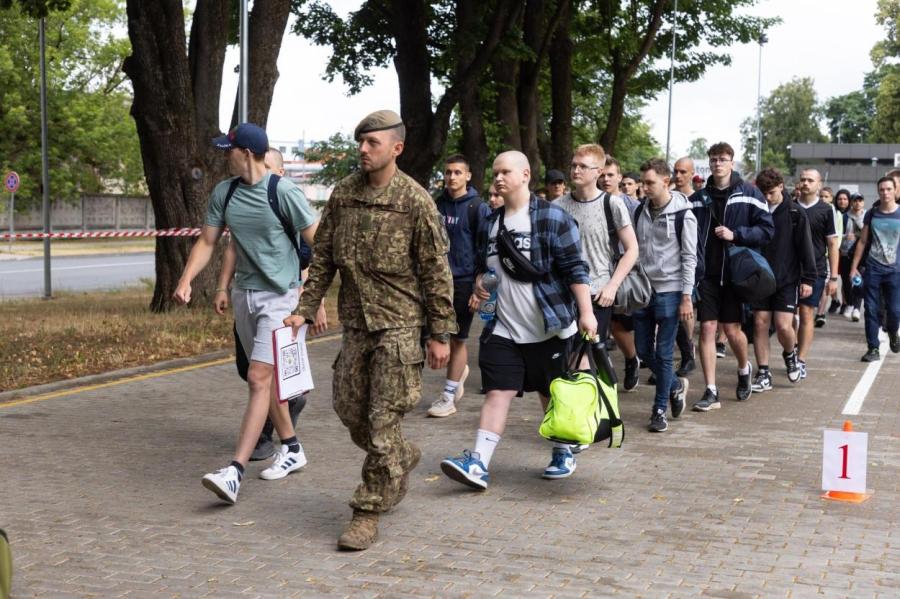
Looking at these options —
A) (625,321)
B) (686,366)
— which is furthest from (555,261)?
(686,366)

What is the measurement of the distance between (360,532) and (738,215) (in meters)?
5.40

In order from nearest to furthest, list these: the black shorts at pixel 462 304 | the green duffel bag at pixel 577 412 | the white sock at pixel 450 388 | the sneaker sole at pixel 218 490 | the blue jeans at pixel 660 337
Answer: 1. the sneaker sole at pixel 218 490
2. the green duffel bag at pixel 577 412
3. the blue jeans at pixel 660 337
4. the white sock at pixel 450 388
5. the black shorts at pixel 462 304

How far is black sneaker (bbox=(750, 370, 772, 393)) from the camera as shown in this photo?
1095 centimetres

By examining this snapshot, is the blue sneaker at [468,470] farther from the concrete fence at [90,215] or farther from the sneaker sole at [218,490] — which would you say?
the concrete fence at [90,215]

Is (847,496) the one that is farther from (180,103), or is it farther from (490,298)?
(180,103)

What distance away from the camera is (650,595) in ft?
16.4

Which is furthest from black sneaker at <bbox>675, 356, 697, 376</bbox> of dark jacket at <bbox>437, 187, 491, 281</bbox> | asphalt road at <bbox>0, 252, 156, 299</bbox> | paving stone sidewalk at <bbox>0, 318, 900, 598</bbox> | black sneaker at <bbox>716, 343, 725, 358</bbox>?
asphalt road at <bbox>0, 252, 156, 299</bbox>

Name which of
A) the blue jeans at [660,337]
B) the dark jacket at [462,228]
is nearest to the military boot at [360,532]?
the blue jeans at [660,337]

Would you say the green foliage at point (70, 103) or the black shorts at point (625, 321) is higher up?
the green foliage at point (70, 103)

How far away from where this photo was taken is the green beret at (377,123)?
5.73m

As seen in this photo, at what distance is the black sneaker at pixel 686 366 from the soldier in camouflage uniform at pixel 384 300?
6.01 metres

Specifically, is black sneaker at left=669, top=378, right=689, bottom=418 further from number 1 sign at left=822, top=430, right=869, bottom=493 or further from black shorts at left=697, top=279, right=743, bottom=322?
number 1 sign at left=822, top=430, right=869, bottom=493

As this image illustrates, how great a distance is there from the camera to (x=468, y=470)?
6.66 metres

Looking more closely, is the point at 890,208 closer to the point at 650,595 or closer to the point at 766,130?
the point at 650,595
